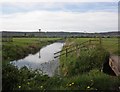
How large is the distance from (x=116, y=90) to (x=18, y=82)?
335 cm

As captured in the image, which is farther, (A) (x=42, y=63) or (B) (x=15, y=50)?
(B) (x=15, y=50)

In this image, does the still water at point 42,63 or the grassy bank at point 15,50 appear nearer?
the still water at point 42,63

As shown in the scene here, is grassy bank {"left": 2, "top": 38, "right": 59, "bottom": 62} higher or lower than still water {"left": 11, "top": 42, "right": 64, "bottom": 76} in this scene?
higher

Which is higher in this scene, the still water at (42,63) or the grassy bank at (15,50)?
the grassy bank at (15,50)

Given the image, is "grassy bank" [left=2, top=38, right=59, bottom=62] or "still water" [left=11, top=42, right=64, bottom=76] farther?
"grassy bank" [left=2, top=38, right=59, bottom=62]

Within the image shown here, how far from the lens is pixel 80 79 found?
1097 cm

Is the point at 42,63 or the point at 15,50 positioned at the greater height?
the point at 15,50

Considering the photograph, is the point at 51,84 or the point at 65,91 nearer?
the point at 65,91

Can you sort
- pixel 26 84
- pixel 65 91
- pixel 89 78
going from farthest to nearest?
pixel 89 78, pixel 26 84, pixel 65 91

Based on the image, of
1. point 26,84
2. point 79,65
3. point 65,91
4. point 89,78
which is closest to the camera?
point 65,91

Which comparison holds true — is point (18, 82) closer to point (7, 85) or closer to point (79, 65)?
point (7, 85)

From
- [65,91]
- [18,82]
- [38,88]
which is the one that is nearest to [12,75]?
[18,82]

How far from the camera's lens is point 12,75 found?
34.0ft

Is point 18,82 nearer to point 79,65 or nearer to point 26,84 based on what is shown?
point 26,84
